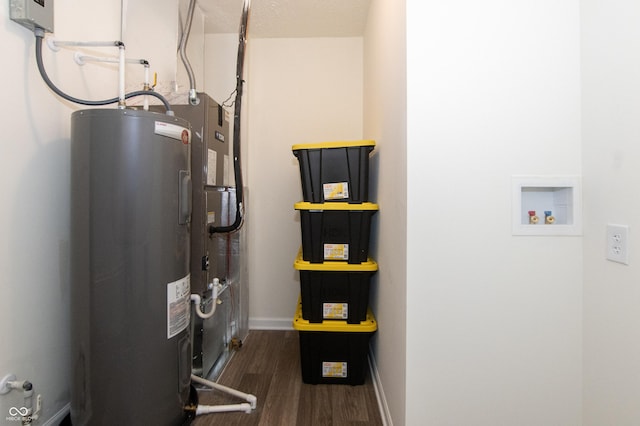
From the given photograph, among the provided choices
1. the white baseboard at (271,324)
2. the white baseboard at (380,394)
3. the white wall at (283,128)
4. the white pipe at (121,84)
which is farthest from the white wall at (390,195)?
the white pipe at (121,84)

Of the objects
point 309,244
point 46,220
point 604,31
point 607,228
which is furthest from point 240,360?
point 604,31

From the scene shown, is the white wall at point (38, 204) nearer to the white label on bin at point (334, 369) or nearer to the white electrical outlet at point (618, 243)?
the white label on bin at point (334, 369)

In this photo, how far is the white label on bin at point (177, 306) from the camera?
4.07ft

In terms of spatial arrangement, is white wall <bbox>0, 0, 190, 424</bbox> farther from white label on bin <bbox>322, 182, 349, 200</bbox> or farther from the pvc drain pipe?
white label on bin <bbox>322, 182, 349, 200</bbox>

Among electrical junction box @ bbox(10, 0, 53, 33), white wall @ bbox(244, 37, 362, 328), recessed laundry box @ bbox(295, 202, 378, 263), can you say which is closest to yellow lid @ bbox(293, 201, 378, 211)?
recessed laundry box @ bbox(295, 202, 378, 263)

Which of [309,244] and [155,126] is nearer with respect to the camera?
[155,126]

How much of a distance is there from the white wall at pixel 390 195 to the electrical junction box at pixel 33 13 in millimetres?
1446

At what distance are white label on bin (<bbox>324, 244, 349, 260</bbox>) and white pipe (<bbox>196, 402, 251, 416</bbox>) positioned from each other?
0.91m

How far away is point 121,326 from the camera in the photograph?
115 cm

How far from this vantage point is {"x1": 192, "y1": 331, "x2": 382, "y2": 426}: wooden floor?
1.50 meters

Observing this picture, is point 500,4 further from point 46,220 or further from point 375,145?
point 46,220

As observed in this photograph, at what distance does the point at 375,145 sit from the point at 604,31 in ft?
3.42

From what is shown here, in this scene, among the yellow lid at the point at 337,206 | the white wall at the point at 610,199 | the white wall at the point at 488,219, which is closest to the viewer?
the white wall at the point at 610,199

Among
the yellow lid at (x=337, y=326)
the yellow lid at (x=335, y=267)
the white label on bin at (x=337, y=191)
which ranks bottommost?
the yellow lid at (x=337, y=326)
